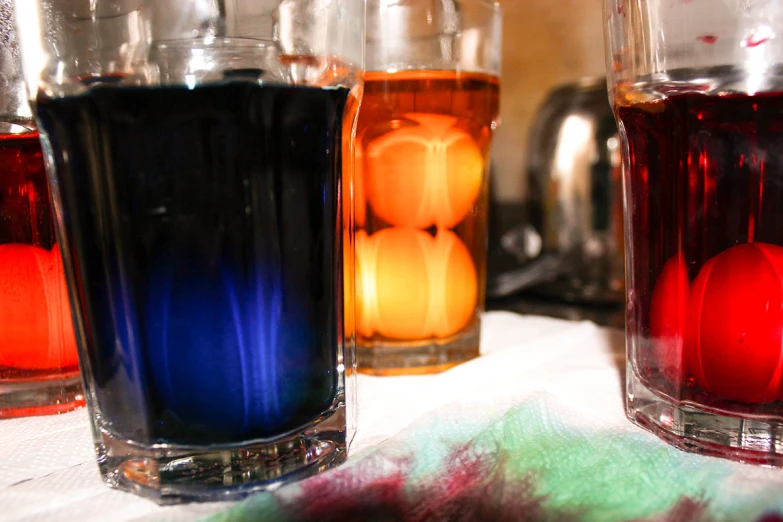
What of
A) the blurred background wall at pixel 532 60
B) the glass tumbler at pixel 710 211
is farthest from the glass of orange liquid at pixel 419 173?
the blurred background wall at pixel 532 60

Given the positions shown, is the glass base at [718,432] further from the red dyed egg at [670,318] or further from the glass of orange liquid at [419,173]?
the glass of orange liquid at [419,173]

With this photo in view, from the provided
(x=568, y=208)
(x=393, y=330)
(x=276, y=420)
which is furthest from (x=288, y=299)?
(x=568, y=208)

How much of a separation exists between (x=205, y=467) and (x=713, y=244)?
256 mm

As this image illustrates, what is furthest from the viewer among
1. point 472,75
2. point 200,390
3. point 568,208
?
point 568,208

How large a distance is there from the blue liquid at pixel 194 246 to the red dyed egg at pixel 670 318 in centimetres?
18

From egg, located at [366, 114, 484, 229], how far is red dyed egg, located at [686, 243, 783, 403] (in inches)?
7.7

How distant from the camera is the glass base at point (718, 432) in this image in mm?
318

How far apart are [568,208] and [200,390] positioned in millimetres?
611

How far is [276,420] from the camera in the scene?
0.31 m

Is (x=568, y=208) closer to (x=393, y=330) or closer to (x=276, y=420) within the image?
(x=393, y=330)

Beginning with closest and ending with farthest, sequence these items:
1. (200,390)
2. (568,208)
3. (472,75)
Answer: (200,390)
(472,75)
(568,208)

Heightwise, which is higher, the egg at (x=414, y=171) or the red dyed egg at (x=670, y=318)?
the egg at (x=414, y=171)

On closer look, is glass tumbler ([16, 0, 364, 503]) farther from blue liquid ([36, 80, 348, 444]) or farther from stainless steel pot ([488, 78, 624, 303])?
stainless steel pot ([488, 78, 624, 303])

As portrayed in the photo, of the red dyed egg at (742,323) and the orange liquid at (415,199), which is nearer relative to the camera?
the red dyed egg at (742,323)
